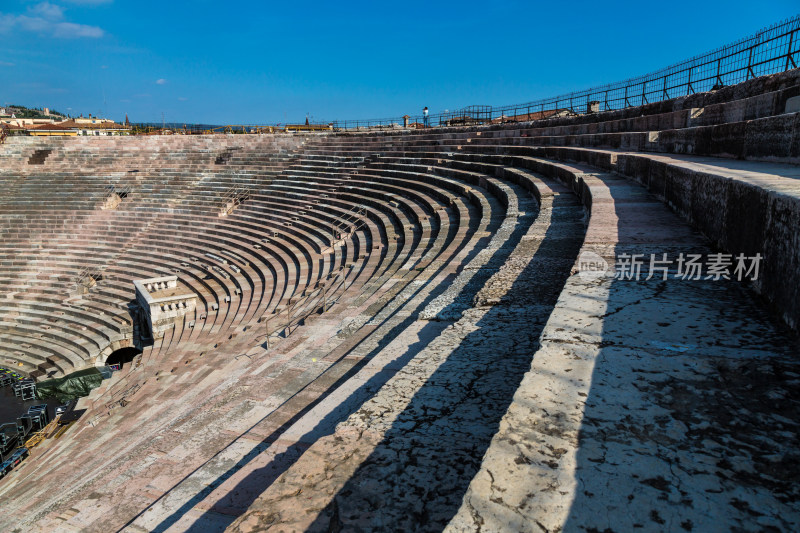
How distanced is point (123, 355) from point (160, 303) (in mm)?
3041

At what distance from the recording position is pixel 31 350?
16.1m

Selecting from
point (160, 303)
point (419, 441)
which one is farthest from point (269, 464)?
point (160, 303)

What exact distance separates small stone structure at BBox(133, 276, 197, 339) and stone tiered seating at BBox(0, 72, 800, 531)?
2.12 metres

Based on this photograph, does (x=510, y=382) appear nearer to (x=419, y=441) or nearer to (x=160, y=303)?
(x=419, y=441)

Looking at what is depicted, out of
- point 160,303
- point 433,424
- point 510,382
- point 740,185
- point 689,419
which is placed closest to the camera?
point 689,419

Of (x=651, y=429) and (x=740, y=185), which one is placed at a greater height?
(x=740, y=185)

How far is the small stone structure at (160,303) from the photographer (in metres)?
14.3

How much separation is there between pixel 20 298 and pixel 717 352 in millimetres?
23921

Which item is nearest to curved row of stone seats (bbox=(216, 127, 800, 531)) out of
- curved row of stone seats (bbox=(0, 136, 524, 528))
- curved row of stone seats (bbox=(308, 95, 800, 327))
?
curved row of stone seats (bbox=(308, 95, 800, 327))

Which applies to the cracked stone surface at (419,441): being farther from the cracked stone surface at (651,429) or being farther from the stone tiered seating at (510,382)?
the cracked stone surface at (651,429)

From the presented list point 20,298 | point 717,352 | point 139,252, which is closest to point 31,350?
point 20,298

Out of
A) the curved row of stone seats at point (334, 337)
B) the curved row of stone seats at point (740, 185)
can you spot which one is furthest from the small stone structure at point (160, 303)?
the curved row of stone seats at point (740, 185)

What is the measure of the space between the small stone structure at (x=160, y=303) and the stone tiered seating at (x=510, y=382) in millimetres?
2118

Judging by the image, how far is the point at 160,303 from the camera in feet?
47.0
